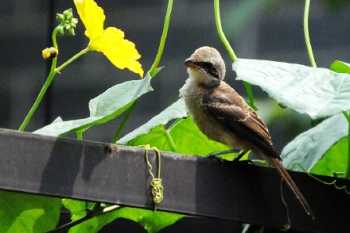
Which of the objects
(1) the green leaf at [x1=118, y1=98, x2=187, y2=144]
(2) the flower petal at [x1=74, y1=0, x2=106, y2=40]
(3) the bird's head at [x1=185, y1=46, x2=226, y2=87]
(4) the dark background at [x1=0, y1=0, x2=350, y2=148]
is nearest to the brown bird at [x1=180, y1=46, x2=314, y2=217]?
(3) the bird's head at [x1=185, y1=46, x2=226, y2=87]

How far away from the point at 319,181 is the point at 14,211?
1.21ft

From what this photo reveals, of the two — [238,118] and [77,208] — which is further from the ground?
[238,118]

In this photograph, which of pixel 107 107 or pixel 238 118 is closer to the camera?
pixel 107 107

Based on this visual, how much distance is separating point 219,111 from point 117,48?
0.28 meters

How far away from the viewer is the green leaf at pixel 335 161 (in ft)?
4.60

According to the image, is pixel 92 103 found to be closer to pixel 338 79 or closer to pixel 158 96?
pixel 338 79

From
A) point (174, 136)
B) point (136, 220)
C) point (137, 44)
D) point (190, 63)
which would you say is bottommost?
point (136, 220)

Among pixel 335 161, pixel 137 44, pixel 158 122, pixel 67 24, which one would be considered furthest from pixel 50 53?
pixel 137 44

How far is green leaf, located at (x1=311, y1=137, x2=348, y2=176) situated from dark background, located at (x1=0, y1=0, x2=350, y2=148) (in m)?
2.34

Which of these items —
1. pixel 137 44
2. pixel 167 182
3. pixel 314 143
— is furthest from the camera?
pixel 137 44

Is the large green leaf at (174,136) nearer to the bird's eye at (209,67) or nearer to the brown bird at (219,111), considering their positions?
the brown bird at (219,111)

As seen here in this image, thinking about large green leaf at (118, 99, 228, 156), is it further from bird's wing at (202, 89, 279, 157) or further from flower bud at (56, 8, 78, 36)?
flower bud at (56, 8, 78, 36)

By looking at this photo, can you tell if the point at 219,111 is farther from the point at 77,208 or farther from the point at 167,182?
the point at 167,182

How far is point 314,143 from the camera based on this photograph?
131 centimetres
